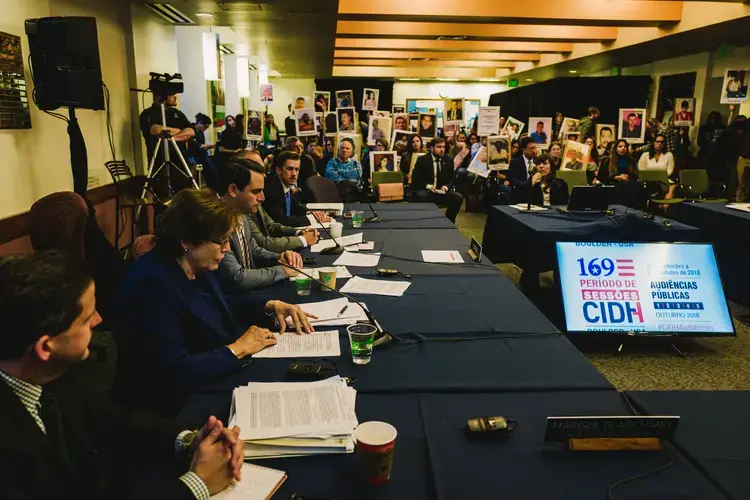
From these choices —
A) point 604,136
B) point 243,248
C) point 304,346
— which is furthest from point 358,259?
point 604,136

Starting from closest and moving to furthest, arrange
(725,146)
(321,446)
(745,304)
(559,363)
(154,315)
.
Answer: (321,446), (154,315), (559,363), (745,304), (725,146)

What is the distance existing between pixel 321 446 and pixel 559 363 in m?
0.77

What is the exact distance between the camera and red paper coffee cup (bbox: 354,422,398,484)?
3.20 ft

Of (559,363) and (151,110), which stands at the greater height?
(151,110)

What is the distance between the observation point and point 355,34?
274 inches

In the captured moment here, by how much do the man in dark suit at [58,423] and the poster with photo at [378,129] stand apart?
6.47 meters

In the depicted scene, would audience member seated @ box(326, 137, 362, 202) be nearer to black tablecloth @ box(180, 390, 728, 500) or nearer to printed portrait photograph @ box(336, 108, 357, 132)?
printed portrait photograph @ box(336, 108, 357, 132)

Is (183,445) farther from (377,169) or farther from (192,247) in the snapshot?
(377,169)

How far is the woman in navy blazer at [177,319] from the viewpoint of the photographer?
1358mm

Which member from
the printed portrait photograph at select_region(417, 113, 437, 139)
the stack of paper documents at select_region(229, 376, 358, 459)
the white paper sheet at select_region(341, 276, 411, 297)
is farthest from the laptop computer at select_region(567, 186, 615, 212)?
the printed portrait photograph at select_region(417, 113, 437, 139)

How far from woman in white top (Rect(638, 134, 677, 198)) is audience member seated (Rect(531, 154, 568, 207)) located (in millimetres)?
2823

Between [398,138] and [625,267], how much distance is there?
16.3 feet

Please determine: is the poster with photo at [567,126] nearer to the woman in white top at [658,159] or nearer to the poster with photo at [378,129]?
the woman in white top at [658,159]

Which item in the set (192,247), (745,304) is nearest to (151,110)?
(192,247)
